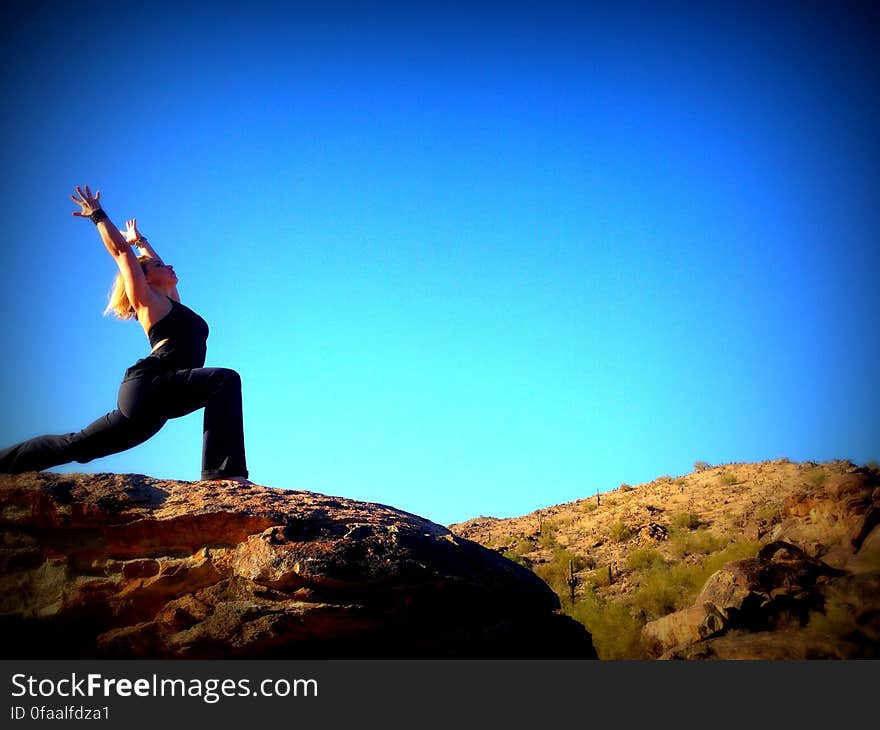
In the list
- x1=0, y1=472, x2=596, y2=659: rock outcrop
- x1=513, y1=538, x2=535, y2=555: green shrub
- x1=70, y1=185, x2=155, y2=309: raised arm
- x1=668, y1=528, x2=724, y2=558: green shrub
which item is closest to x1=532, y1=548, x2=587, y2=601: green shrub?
x1=513, y1=538, x2=535, y2=555: green shrub

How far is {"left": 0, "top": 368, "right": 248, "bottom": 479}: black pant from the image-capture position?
5.20m

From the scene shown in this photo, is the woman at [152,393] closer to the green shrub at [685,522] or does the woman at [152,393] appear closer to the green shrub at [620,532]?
the green shrub at [620,532]

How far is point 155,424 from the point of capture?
5.34 metres

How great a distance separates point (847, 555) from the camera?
863cm

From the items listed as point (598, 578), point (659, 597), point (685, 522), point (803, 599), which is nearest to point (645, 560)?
point (598, 578)

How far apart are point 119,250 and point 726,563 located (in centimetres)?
949

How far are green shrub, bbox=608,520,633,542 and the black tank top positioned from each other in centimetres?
1312

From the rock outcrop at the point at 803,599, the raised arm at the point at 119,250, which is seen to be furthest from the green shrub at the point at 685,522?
the raised arm at the point at 119,250

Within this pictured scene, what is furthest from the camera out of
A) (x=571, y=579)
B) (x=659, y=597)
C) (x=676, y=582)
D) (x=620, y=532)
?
(x=620, y=532)

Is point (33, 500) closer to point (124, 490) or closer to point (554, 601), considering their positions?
point (124, 490)

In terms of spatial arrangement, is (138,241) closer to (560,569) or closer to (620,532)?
(560,569)

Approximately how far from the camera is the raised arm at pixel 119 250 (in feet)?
18.0

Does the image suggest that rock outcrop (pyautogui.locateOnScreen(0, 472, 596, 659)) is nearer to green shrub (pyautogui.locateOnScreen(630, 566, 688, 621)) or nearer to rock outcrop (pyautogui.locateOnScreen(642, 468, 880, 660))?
rock outcrop (pyautogui.locateOnScreen(642, 468, 880, 660))

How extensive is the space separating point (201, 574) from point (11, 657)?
4.30 ft
